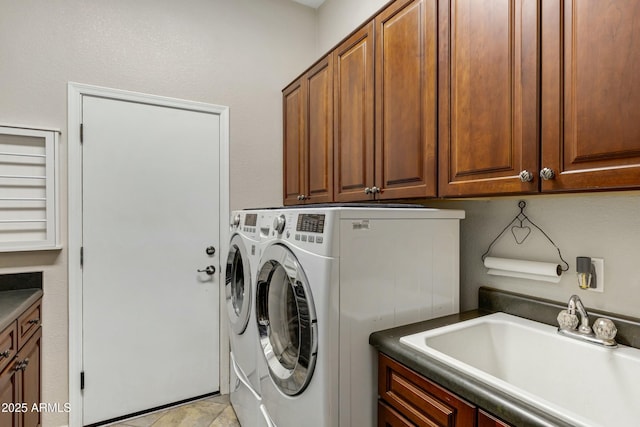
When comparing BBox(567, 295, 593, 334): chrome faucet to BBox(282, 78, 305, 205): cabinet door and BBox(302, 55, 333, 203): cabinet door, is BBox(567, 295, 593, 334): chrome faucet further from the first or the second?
BBox(282, 78, 305, 205): cabinet door

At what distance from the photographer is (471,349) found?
132 centimetres

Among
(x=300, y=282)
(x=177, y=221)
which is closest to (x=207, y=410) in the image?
(x=177, y=221)

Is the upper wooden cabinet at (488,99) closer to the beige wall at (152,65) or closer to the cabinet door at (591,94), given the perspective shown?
the cabinet door at (591,94)

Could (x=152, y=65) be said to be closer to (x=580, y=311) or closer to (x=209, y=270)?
(x=209, y=270)

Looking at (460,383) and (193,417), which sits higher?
(460,383)

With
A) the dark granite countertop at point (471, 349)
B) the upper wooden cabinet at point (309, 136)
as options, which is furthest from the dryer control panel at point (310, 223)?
the upper wooden cabinet at point (309, 136)

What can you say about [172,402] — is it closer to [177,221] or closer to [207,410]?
[207,410]

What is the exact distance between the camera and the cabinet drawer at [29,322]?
1587 millimetres

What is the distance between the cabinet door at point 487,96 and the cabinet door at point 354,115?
1.46 ft

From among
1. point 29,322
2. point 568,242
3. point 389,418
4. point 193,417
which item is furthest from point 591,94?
point 193,417

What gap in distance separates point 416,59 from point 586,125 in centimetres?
71

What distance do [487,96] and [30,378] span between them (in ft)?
8.11

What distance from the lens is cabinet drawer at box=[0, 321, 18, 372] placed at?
51.7 inches

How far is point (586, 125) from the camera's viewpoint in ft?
2.94
